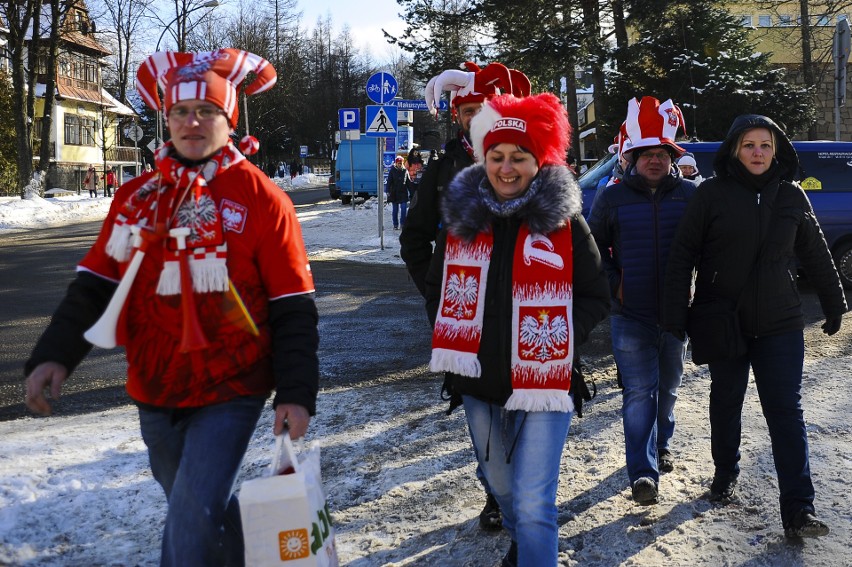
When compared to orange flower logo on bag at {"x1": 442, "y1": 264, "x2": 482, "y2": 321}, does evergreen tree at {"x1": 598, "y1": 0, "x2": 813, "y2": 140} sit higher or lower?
higher

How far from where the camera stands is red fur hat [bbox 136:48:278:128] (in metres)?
2.88

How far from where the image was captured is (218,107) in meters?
2.90

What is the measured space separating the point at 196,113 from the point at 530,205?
117cm

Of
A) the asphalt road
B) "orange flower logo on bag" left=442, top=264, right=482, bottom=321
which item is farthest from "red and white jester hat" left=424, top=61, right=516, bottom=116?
the asphalt road

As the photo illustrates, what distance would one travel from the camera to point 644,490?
4.41 m

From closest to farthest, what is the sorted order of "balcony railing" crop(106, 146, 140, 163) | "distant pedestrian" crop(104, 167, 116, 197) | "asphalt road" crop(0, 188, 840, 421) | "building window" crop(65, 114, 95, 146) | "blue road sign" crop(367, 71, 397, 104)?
"asphalt road" crop(0, 188, 840, 421)
"blue road sign" crop(367, 71, 397, 104)
"distant pedestrian" crop(104, 167, 116, 197)
"building window" crop(65, 114, 95, 146)
"balcony railing" crop(106, 146, 140, 163)

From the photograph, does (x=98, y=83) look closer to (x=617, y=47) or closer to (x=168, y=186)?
(x=617, y=47)

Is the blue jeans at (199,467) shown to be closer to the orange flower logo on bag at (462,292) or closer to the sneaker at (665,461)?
the orange flower logo on bag at (462,292)

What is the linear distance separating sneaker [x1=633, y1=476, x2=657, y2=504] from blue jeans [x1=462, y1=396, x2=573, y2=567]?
1285 mm

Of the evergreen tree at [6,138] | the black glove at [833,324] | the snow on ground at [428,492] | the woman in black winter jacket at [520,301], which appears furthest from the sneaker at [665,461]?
the evergreen tree at [6,138]

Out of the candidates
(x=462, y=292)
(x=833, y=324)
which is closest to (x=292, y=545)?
(x=462, y=292)

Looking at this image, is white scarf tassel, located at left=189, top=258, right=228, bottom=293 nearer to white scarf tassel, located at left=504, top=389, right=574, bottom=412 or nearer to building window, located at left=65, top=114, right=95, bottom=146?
white scarf tassel, located at left=504, top=389, right=574, bottom=412

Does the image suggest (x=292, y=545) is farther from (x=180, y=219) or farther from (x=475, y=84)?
(x=475, y=84)

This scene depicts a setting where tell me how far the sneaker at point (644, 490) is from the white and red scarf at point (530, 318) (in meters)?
1.40
